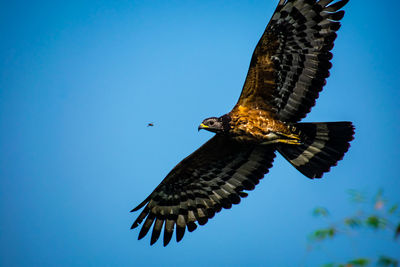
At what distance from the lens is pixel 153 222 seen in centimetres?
812

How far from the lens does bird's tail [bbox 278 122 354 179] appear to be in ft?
24.3

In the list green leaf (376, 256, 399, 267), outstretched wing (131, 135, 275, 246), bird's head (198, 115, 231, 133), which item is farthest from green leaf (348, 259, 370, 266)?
outstretched wing (131, 135, 275, 246)

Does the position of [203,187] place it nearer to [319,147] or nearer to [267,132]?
[267,132]

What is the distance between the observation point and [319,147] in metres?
7.62

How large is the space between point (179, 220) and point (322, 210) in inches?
167

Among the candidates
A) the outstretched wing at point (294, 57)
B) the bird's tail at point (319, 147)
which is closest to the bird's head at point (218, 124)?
the outstretched wing at point (294, 57)

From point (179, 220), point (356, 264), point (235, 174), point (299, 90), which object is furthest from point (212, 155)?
point (356, 264)

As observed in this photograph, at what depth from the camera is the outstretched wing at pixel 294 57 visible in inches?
268

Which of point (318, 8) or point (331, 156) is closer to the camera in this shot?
point (318, 8)

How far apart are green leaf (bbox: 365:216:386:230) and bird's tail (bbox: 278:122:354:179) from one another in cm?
382

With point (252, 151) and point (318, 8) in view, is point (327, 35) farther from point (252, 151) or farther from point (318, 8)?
point (252, 151)

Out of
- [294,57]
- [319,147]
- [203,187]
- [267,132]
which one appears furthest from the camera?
[203,187]

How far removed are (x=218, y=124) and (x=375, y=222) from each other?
381 centimetres

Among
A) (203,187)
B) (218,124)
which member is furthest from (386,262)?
(203,187)
